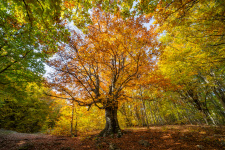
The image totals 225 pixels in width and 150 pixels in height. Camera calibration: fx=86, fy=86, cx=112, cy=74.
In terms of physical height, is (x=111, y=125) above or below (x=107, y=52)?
below

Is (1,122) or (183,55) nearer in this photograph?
(183,55)

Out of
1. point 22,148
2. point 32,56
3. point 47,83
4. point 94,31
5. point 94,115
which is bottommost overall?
point 22,148

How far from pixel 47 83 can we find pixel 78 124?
23.3 ft

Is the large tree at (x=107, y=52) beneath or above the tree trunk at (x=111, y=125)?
above

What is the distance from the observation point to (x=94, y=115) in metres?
12.1

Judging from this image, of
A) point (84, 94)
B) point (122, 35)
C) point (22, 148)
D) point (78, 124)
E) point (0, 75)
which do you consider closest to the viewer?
point (22, 148)

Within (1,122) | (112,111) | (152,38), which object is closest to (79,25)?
(152,38)

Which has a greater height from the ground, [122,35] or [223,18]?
[122,35]

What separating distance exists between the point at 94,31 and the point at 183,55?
23.4 ft

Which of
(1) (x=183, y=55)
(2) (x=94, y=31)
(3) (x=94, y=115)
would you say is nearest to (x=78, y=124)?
(3) (x=94, y=115)

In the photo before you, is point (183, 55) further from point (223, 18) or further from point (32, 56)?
point (32, 56)

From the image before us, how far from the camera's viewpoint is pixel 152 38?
584 centimetres

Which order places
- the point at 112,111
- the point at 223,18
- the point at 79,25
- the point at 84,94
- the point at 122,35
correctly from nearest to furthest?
the point at 223,18 < the point at 79,25 < the point at 122,35 < the point at 84,94 < the point at 112,111

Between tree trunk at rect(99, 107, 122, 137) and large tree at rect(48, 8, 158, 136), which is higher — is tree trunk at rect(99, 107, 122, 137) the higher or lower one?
the lower one
